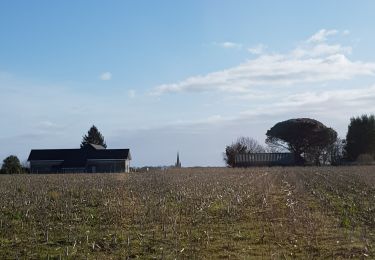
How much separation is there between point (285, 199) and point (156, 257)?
11427 millimetres

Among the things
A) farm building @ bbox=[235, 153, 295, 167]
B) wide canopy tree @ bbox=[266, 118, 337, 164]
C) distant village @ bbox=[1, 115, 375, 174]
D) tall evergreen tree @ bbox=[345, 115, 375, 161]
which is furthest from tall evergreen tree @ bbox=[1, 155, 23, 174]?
tall evergreen tree @ bbox=[345, 115, 375, 161]

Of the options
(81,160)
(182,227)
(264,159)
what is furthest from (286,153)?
(182,227)

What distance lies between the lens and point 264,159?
303 ft

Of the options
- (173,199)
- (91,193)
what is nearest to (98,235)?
(173,199)

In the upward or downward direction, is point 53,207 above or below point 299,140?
below

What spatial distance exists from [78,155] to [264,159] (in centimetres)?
3082

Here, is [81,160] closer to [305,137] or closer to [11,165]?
[11,165]

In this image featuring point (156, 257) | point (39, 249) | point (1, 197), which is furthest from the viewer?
point (1, 197)

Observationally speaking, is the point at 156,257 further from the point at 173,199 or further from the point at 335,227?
the point at 173,199

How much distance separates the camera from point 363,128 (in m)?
86.4

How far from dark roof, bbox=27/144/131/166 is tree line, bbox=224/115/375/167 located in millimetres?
21244

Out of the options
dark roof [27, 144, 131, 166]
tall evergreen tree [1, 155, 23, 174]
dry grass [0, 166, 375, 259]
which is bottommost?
dry grass [0, 166, 375, 259]

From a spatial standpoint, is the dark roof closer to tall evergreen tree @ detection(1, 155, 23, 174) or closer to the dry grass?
tall evergreen tree @ detection(1, 155, 23, 174)

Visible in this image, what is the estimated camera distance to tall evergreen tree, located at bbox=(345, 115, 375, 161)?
85938 mm
